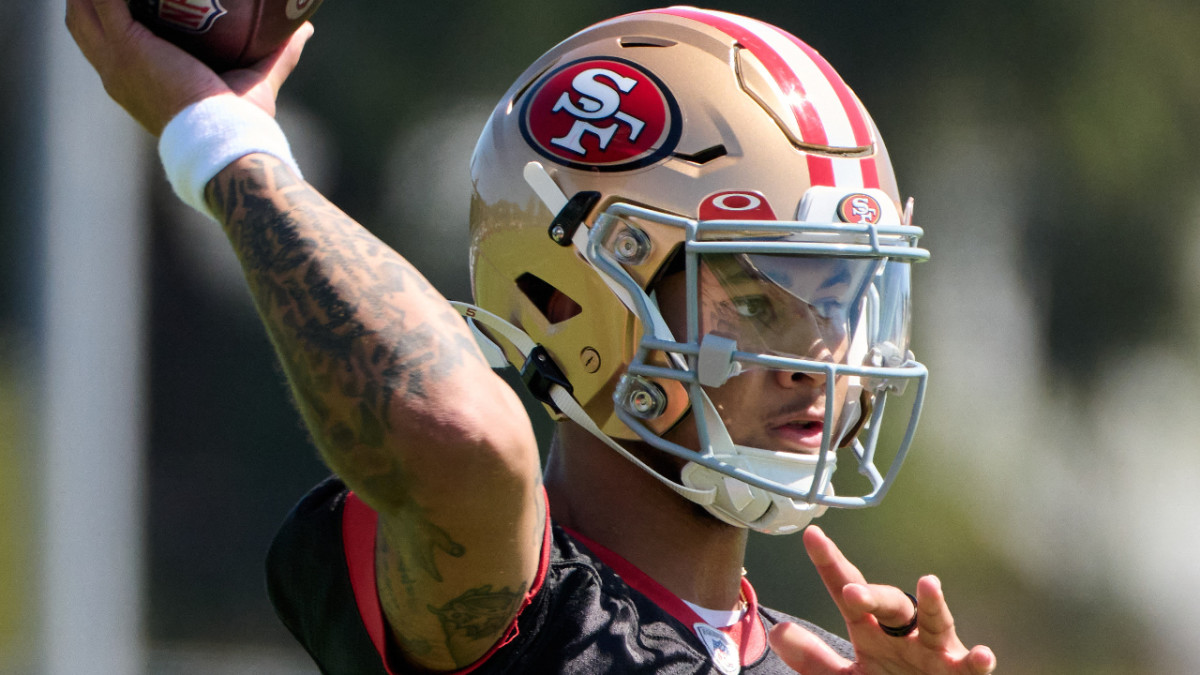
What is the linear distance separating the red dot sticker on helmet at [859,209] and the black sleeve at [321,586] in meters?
0.78

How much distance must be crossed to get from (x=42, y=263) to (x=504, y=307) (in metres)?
3.12

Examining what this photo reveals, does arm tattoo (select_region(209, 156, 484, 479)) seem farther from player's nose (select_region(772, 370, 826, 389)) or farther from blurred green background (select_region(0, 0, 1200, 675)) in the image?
blurred green background (select_region(0, 0, 1200, 675))

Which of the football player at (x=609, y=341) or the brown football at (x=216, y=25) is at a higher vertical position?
the brown football at (x=216, y=25)

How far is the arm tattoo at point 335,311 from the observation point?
4.25 feet

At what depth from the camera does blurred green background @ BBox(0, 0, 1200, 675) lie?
16.4 ft

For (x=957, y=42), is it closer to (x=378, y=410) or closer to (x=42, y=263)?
(x=42, y=263)

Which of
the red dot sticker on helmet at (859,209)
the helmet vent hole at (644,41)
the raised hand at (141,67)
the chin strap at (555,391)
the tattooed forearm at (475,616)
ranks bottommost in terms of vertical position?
the tattooed forearm at (475,616)

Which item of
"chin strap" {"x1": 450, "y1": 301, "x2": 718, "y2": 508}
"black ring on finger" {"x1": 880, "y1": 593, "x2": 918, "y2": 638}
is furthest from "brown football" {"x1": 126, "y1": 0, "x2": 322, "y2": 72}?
"black ring on finger" {"x1": 880, "y1": 593, "x2": 918, "y2": 638}

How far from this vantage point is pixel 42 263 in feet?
15.1

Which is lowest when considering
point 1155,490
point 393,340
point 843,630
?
point 843,630

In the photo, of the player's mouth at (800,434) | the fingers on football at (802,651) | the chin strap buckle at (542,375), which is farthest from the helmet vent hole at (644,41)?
→ the fingers on football at (802,651)

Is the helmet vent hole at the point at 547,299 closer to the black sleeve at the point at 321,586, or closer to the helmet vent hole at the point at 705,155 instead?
the helmet vent hole at the point at 705,155

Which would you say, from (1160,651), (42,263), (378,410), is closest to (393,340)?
(378,410)

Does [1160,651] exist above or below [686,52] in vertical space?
below
